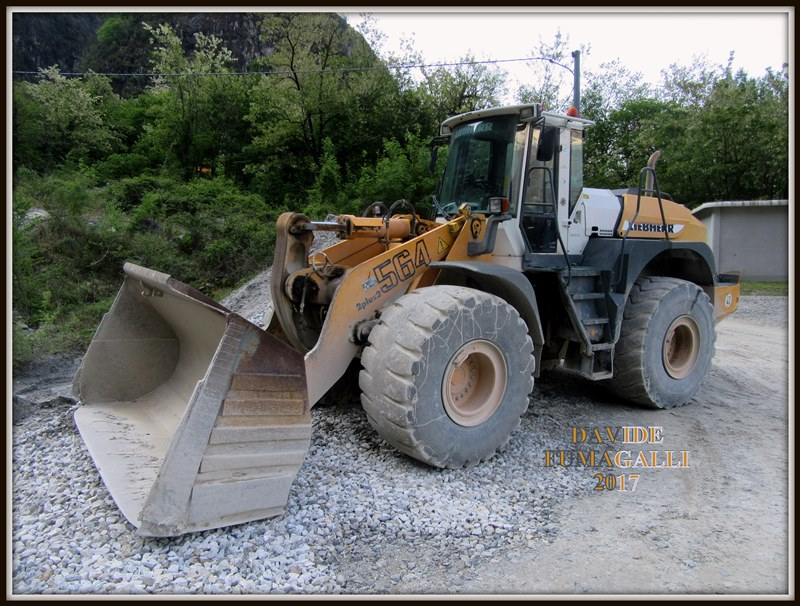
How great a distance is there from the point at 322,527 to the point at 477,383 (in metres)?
1.66

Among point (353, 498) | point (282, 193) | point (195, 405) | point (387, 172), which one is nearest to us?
point (195, 405)

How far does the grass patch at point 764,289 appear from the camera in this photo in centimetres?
1441

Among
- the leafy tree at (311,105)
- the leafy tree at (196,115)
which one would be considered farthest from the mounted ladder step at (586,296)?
the leafy tree at (196,115)

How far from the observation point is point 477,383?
14.5ft

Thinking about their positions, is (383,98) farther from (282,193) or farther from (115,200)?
(115,200)

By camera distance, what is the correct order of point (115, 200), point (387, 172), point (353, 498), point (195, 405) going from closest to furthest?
point (195, 405), point (353, 498), point (115, 200), point (387, 172)

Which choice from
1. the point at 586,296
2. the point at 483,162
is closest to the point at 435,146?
the point at 483,162

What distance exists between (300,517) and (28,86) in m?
16.4

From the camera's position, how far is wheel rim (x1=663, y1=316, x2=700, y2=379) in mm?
5980

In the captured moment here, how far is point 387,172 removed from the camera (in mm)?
14984

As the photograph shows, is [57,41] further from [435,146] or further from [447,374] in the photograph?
[447,374]

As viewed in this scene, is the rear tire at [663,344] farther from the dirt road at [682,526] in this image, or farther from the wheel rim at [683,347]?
the dirt road at [682,526]

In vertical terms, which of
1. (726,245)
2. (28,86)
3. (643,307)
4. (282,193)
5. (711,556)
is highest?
(28,86)

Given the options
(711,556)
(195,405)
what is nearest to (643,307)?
(711,556)
